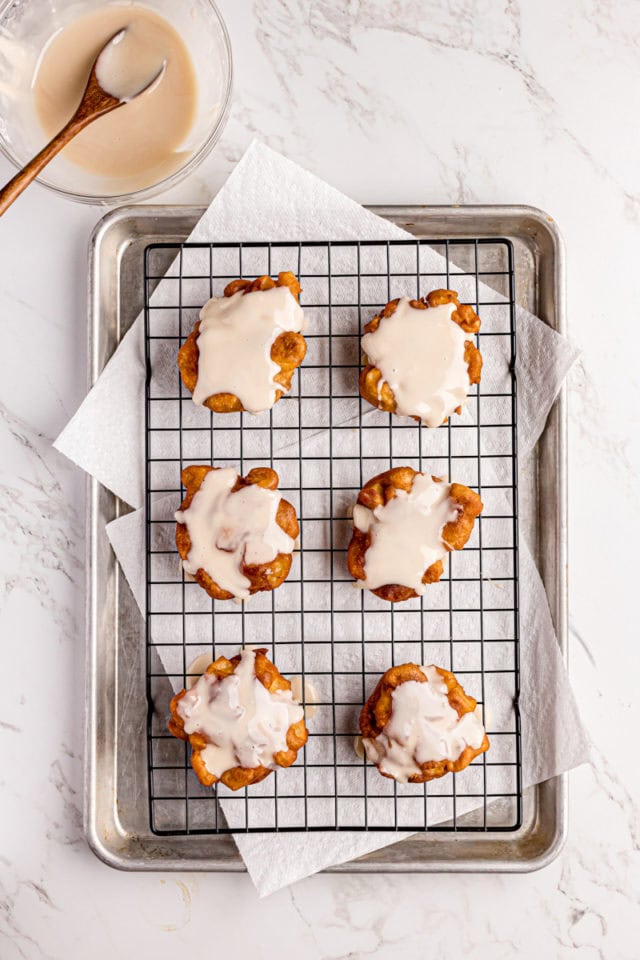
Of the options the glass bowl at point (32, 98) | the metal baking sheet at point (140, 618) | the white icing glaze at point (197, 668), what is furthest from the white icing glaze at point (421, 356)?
the white icing glaze at point (197, 668)

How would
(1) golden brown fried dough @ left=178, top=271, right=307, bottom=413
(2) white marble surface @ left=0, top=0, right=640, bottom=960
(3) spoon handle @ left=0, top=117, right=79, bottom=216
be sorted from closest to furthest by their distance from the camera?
(3) spoon handle @ left=0, top=117, right=79, bottom=216
(1) golden brown fried dough @ left=178, top=271, right=307, bottom=413
(2) white marble surface @ left=0, top=0, right=640, bottom=960

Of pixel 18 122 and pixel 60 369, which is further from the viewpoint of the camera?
pixel 60 369

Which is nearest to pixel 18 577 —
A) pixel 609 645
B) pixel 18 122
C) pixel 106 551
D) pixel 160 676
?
pixel 106 551


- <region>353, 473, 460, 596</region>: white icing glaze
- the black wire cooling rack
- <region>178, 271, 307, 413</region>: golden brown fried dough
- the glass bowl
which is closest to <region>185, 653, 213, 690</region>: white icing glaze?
the black wire cooling rack

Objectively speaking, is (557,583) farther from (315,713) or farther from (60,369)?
(60,369)

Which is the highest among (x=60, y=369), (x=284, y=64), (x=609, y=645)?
(x=284, y=64)

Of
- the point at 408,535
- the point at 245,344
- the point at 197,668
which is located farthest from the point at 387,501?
the point at 197,668

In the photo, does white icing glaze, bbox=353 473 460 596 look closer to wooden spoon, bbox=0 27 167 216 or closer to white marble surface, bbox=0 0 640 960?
white marble surface, bbox=0 0 640 960
